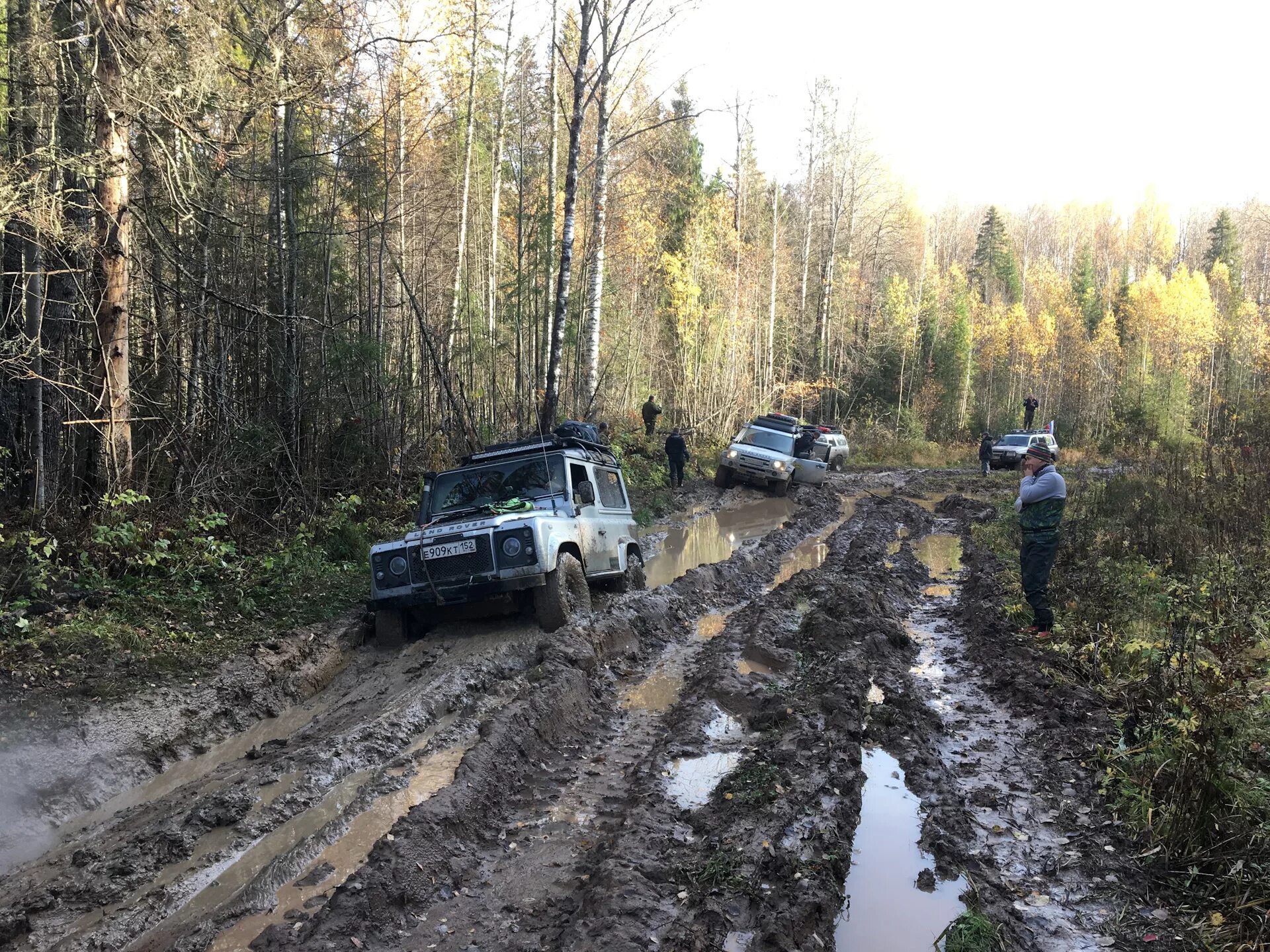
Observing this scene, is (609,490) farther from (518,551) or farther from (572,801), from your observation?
→ (572,801)

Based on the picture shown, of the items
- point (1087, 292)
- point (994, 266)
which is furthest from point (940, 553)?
point (994, 266)

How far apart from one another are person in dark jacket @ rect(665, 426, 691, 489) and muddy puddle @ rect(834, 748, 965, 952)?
14734 mm

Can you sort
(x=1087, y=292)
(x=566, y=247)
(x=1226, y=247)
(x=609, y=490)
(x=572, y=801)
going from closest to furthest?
(x=572, y=801), (x=609, y=490), (x=566, y=247), (x=1087, y=292), (x=1226, y=247)

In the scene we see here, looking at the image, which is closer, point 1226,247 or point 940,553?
point 940,553

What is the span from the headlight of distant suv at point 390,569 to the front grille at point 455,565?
88mm

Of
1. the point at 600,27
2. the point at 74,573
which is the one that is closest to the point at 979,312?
the point at 600,27

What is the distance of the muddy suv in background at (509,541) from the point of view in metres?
7.34

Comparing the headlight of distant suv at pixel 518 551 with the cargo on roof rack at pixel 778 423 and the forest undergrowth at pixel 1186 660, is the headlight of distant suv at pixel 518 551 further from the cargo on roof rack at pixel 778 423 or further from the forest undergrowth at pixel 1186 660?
the cargo on roof rack at pixel 778 423

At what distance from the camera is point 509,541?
289 inches

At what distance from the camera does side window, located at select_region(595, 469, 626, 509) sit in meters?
9.43

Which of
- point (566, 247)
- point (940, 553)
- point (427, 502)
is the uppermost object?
point (566, 247)

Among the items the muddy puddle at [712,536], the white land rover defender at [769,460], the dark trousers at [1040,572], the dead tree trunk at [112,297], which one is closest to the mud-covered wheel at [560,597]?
the muddy puddle at [712,536]

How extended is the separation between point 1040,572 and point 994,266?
61.9 meters

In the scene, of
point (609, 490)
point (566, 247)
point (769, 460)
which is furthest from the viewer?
point (769, 460)
